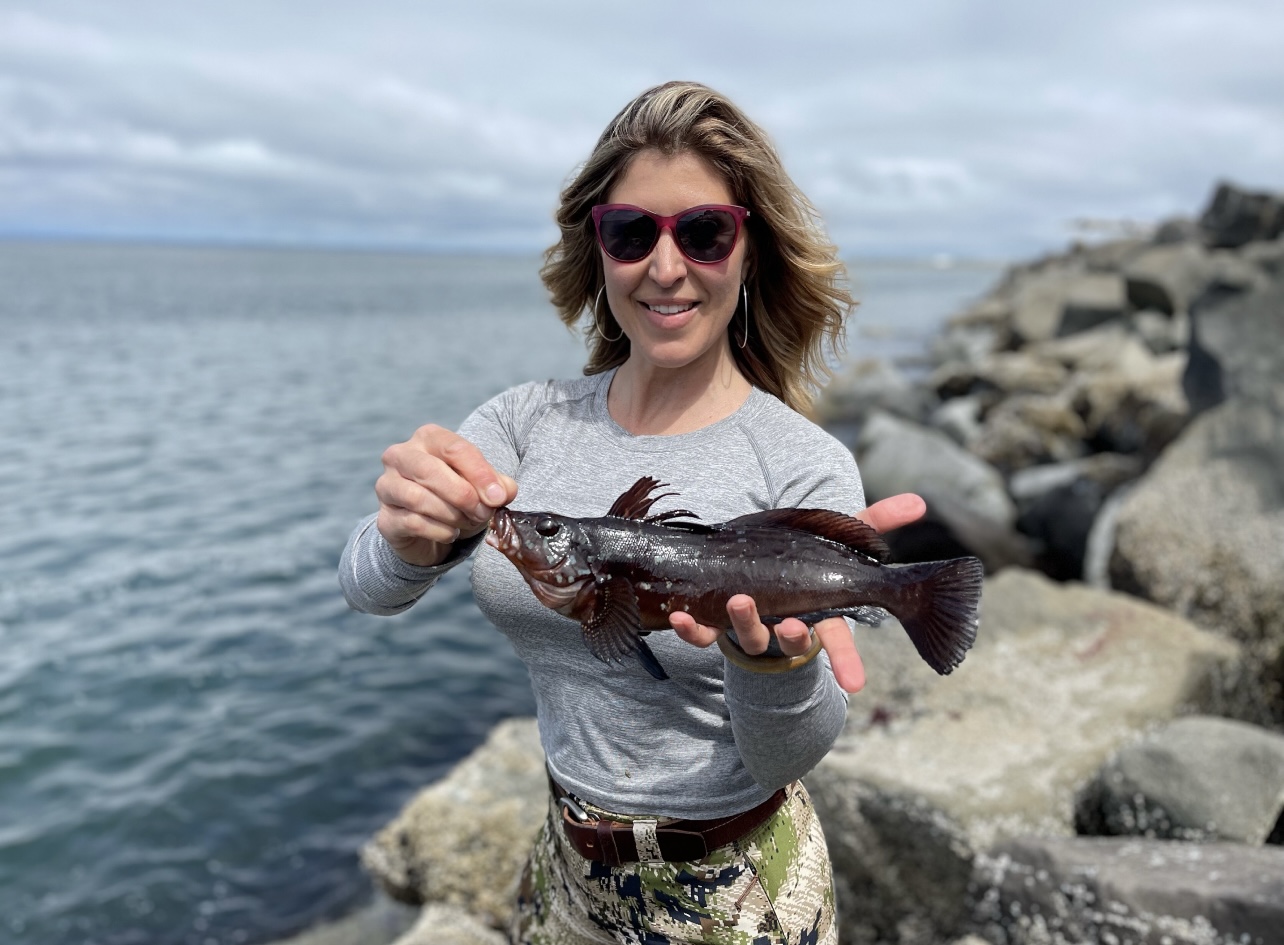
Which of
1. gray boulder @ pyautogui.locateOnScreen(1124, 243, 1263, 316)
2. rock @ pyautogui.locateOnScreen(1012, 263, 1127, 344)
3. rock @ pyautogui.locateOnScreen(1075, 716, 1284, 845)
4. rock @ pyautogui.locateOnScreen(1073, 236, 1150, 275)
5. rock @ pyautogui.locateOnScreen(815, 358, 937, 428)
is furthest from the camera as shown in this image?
rock @ pyautogui.locateOnScreen(1073, 236, 1150, 275)

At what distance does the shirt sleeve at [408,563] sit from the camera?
2947 mm

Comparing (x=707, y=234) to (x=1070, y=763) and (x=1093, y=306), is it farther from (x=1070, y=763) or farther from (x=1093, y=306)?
(x=1093, y=306)

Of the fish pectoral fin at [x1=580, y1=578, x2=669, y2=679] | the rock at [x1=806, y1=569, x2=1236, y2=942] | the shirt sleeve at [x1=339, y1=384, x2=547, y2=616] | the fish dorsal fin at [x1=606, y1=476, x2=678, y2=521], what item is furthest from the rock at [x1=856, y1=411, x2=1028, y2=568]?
the fish pectoral fin at [x1=580, y1=578, x2=669, y2=679]

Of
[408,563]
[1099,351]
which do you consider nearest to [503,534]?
[408,563]

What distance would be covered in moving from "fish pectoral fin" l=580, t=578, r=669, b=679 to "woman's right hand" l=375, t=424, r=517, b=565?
1.30 feet

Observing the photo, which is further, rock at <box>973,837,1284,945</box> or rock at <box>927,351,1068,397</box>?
rock at <box>927,351,1068,397</box>

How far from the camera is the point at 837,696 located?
2795mm

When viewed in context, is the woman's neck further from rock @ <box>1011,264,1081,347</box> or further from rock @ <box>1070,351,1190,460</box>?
rock @ <box>1011,264,1081,347</box>

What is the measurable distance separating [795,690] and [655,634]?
1.71 ft

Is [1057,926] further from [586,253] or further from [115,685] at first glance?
[115,685]

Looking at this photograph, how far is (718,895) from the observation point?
2.97 m

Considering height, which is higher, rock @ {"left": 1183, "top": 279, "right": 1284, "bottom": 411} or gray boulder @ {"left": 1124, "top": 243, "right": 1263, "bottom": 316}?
rock @ {"left": 1183, "top": 279, "right": 1284, "bottom": 411}

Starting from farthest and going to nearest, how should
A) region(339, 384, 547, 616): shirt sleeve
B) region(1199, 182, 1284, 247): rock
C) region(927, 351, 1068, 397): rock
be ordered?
region(1199, 182, 1284, 247): rock
region(927, 351, 1068, 397): rock
region(339, 384, 547, 616): shirt sleeve

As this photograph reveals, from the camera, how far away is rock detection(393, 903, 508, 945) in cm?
598
